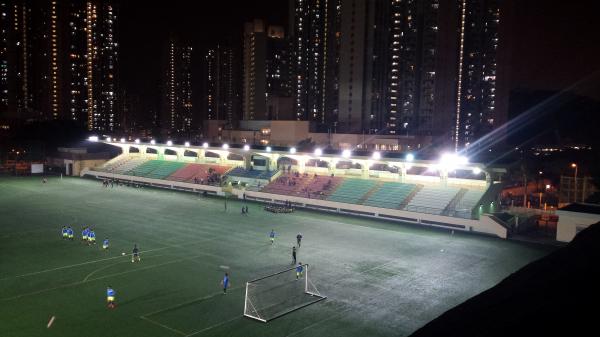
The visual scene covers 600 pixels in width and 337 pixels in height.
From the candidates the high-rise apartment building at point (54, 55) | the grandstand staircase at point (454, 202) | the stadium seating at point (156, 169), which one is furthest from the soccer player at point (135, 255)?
the high-rise apartment building at point (54, 55)

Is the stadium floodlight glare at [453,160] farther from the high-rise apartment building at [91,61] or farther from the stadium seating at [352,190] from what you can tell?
the high-rise apartment building at [91,61]

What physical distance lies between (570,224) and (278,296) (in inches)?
838

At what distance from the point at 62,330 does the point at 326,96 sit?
13130 centimetres

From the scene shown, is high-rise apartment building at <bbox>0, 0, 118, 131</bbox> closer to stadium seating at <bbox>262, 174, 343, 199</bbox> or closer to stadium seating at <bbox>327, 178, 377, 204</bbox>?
stadium seating at <bbox>262, 174, 343, 199</bbox>

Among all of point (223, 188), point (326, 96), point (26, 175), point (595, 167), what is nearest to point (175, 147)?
point (223, 188)

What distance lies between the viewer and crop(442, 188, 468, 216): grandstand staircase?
38469mm

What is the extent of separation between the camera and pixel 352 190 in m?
46.8

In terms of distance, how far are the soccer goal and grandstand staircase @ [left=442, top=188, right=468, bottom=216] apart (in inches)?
758

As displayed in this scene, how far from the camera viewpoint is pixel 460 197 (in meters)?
40.9

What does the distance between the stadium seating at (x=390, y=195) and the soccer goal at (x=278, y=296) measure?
68.4ft

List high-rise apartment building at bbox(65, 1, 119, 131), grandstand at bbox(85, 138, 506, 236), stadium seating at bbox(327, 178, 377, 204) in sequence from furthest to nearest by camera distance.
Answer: high-rise apartment building at bbox(65, 1, 119, 131), stadium seating at bbox(327, 178, 377, 204), grandstand at bbox(85, 138, 506, 236)

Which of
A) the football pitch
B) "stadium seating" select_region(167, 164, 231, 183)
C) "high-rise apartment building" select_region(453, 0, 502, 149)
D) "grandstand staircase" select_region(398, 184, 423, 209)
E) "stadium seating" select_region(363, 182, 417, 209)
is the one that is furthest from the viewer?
"high-rise apartment building" select_region(453, 0, 502, 149)

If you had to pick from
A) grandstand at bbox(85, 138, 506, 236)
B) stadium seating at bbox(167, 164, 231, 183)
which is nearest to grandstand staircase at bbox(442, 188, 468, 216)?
grandstand at bbox(85, 138, 506, 236)

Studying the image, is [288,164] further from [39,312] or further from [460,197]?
[39,312]
